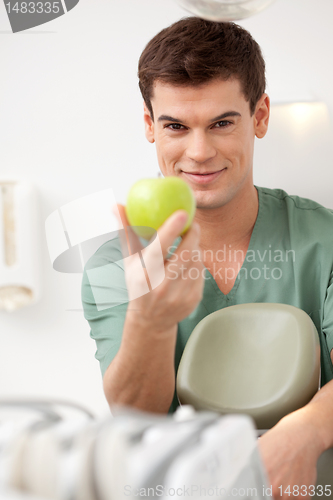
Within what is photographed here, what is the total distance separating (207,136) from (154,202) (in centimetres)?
36

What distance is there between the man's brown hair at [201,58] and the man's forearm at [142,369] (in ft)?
1.57

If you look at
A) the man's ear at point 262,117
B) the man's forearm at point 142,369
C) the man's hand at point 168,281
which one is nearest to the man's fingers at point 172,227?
the man's hand at point 168,281

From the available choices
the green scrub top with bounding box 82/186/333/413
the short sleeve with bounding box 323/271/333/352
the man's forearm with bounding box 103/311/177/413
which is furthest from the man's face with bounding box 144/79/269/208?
the man's forearm with bounding box 103/311/177/413

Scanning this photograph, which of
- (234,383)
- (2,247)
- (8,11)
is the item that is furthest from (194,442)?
(8,11)

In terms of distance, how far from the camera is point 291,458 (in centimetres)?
55

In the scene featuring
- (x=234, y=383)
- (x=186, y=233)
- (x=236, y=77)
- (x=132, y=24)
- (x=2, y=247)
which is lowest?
(x=234, y=383)

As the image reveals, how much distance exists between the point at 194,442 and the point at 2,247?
0.94 m

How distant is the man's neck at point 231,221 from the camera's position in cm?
95

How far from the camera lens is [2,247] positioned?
112cm

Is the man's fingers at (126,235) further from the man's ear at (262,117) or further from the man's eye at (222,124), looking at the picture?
the man's ear at (262,117)

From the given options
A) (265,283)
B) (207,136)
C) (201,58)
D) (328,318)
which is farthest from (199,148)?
(328,318)

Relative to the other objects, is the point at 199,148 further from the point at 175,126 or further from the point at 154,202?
the point at 154,202

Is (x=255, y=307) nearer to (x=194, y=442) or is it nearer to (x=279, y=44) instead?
(x=194, y=442)

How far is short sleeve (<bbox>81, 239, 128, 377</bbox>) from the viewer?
815 mm
